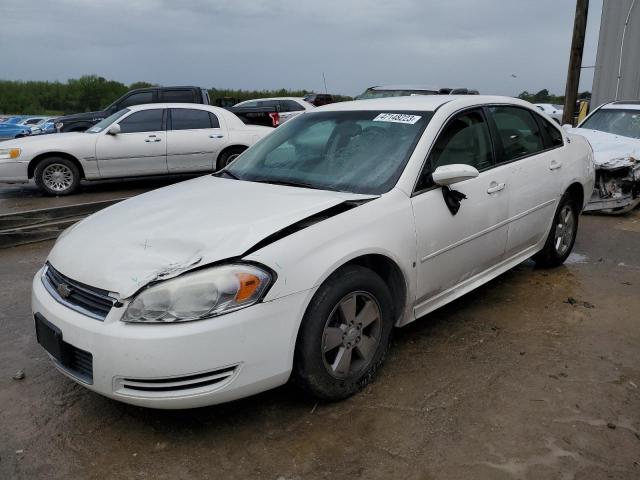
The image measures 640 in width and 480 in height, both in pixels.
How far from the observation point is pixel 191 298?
244 cm

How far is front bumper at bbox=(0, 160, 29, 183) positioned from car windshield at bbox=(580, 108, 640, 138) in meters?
9.02

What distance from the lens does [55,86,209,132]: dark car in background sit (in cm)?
1227

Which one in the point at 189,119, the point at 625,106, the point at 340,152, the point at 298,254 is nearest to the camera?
the point at 298,254

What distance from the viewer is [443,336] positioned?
148 inches

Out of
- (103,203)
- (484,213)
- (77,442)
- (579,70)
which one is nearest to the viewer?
(77,442)

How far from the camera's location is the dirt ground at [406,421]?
8.09 feet

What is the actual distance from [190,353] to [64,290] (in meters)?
0.79

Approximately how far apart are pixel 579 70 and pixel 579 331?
34.3ft

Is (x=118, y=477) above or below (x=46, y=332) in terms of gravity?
below

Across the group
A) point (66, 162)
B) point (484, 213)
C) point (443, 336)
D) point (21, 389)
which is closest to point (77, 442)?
point (21, 389)

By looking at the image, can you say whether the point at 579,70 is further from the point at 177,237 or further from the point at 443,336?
the point at 177,237

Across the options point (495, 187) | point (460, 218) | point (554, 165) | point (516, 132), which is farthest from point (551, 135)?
point (460, 218)

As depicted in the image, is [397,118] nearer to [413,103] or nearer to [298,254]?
[413,103]

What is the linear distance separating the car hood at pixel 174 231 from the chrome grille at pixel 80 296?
4cm
